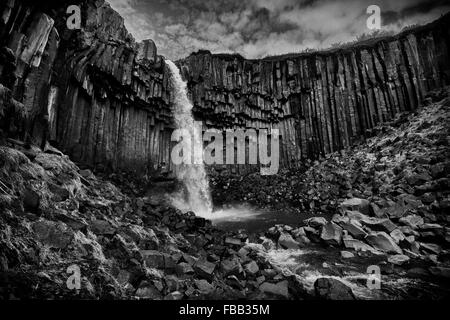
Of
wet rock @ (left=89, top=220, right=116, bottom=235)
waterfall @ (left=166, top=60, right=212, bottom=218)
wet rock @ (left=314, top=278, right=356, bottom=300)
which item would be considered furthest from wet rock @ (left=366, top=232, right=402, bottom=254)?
waterfall @ (left=166, top=60, right=212, bottom=218)

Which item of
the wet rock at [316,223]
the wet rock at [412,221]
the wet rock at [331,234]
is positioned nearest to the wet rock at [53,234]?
the wet rock at [331,234]

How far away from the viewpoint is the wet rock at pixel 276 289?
20.0 ft

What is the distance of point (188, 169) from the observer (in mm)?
24172

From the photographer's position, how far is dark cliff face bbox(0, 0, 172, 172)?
9242 mm

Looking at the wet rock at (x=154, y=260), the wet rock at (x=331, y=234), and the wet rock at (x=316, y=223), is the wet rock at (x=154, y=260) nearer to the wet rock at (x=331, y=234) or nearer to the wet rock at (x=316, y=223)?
the wet rock at (x=331, y=234)

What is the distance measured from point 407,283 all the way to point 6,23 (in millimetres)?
16050

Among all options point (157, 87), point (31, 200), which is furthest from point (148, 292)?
point (157, 87)

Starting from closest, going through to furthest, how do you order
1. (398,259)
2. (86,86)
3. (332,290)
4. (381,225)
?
(332,290) < (398,259) < (381,225) < (86,86)

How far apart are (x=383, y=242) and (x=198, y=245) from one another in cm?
769

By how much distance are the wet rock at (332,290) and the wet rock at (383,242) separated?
15.6ft

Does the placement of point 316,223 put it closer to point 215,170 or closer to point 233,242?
point 233,242
